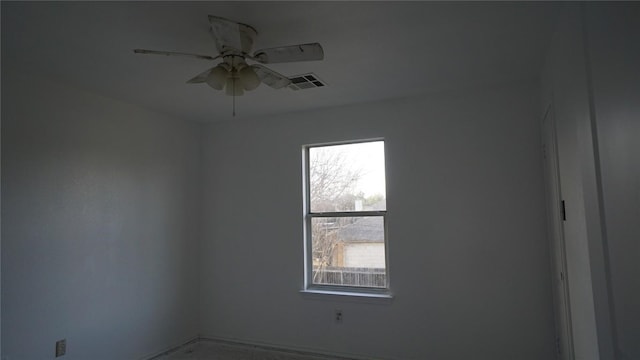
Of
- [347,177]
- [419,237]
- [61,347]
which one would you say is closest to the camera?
[61,347]

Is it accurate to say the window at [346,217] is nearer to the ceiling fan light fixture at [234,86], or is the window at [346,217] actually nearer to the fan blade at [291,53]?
the ceiling fan light fixture at [234,86]

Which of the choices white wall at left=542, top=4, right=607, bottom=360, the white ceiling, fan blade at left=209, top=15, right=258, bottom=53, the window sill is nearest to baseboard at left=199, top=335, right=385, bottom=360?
the window sill

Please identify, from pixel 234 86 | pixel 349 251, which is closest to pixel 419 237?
pixel 349 251

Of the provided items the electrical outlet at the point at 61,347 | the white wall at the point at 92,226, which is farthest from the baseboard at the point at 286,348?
the electrical outlet at the point at 61,347

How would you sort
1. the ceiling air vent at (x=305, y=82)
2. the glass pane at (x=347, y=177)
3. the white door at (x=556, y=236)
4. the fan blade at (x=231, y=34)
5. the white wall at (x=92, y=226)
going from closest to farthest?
the fan blade at (x=231, y=34) → the white door at (x=556, y=236) → the white wall at (x=92, y=226) → the ceiling air vent at (x=305, y=82) → the glass pane at (x=347, y=177)

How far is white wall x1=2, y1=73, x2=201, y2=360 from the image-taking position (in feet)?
9.02

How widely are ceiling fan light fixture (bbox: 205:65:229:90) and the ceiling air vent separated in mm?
A: 840

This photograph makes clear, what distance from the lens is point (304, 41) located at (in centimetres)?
247

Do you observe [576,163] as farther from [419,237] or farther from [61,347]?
[61,347]

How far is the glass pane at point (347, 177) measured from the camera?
3787 mm

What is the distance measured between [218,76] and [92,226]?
6.37 ft

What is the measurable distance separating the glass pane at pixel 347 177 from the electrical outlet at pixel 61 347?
2398 mm

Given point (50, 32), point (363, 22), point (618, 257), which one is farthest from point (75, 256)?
point (618, 257)

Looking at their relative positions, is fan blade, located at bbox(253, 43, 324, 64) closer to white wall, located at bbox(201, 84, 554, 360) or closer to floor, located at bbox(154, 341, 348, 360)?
white wall, located at bbox(201, 84, 554, 360)
